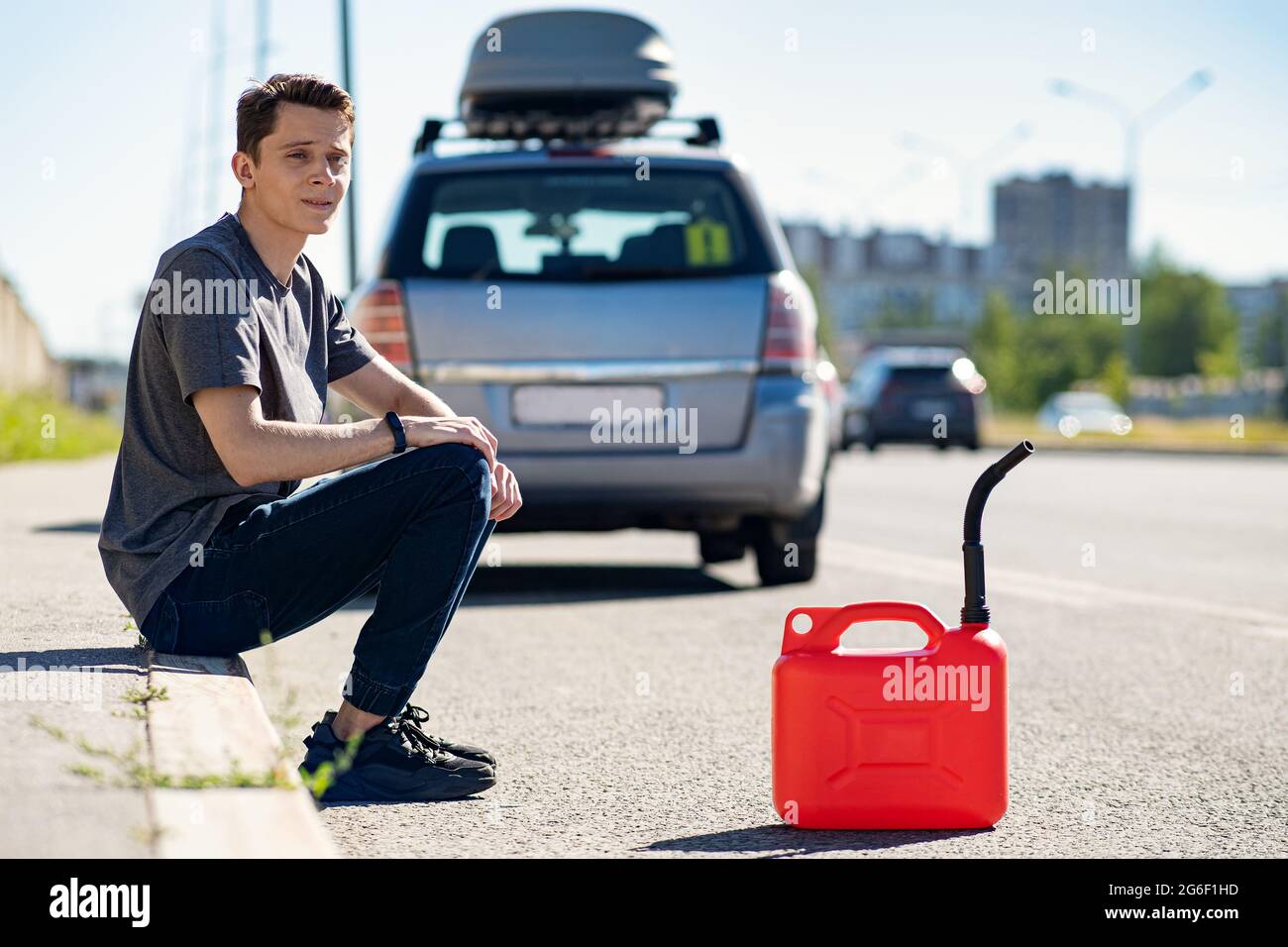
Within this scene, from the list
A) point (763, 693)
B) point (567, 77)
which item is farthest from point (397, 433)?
point (567, 77)

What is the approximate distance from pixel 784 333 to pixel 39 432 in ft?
49.8

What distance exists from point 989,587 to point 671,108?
290 centimetres

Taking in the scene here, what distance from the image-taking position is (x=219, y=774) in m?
3.07

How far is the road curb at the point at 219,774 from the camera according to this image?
274 cm

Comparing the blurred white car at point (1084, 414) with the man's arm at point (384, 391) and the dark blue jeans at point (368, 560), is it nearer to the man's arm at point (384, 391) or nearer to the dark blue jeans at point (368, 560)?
the man's arm at point (384, 391)

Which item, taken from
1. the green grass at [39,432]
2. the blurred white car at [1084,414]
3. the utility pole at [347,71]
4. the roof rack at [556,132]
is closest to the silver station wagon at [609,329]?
the roof rack at [556,132]

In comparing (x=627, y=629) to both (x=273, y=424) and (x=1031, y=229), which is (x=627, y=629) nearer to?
(x=273, y=424)

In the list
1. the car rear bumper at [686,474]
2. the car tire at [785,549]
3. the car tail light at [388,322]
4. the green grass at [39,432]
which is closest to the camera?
the car tail light at [388,322]

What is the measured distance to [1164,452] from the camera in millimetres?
34188

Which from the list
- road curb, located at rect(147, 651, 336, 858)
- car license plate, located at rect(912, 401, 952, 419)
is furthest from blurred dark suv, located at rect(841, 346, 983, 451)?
road curb, located at rect(147, 651, 336, 858)

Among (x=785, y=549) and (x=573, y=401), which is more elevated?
(x=573, y=401)

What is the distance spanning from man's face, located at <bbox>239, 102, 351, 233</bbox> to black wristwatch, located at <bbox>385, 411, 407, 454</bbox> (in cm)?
49

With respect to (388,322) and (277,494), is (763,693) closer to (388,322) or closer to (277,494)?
(277,494)

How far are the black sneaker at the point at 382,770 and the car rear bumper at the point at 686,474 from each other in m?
3.59
